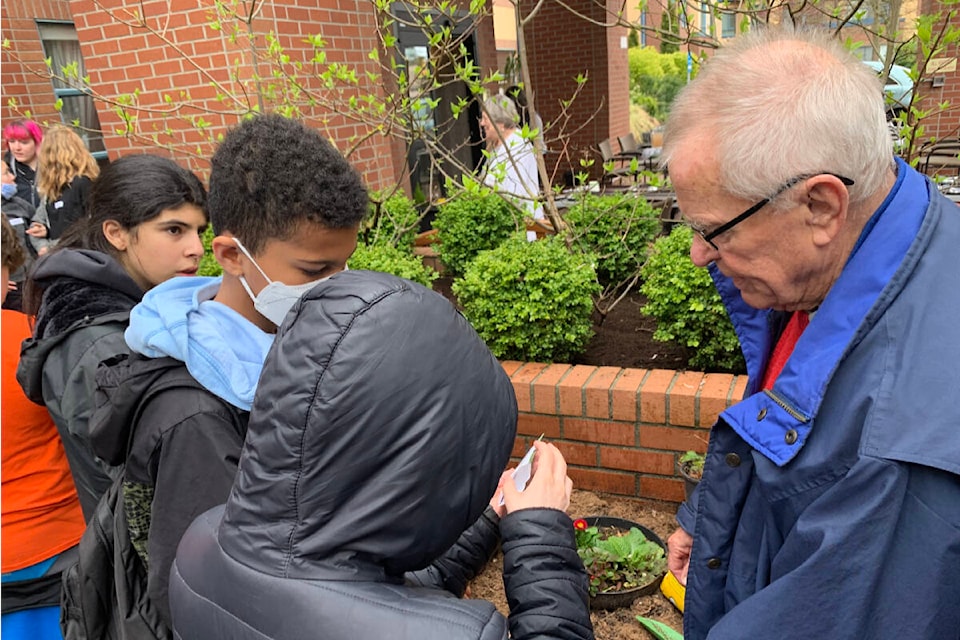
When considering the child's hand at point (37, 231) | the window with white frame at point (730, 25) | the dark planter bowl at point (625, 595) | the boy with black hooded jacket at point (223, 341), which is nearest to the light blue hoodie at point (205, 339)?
the boy with black hooded jacket at point (223, 341)

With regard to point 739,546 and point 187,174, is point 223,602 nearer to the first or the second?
point 739,546

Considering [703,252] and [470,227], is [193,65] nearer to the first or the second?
[470,227]

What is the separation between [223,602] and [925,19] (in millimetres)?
3404

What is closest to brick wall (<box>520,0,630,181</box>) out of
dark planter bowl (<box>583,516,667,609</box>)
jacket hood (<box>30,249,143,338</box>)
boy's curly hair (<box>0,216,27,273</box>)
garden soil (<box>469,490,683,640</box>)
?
garden soil (<box>469,490,683,640</box>)

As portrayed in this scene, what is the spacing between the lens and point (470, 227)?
17.5 feet

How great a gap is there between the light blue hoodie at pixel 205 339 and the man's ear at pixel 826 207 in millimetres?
1081

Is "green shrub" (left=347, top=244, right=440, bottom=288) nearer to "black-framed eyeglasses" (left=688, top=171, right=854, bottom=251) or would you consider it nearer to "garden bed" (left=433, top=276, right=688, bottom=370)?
"garden bed" (left=433, top=276, right=688, bottom=370)

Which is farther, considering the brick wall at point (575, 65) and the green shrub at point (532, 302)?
the brick wall at point (575, 65)

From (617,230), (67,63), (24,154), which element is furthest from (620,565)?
(67,63)

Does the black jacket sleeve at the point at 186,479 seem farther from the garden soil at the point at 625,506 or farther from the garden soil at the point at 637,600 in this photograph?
the garden soil at the point at 625,506

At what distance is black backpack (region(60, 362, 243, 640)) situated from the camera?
1.43 metres

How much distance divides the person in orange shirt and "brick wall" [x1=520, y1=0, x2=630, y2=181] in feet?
35.2

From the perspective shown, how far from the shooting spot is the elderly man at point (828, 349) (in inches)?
39.4

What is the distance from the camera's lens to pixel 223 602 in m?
0.94
